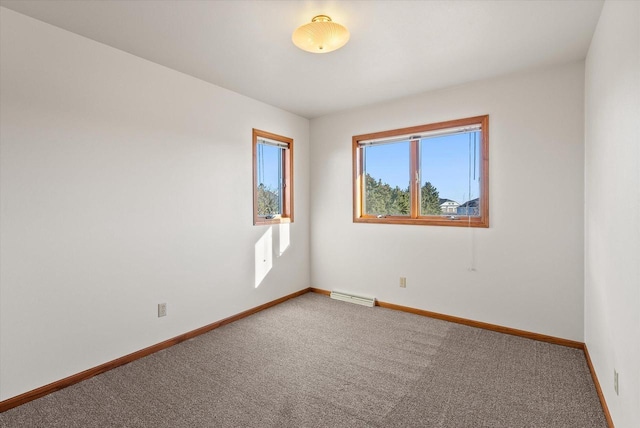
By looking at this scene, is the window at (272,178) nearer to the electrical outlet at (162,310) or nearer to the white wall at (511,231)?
the white wall at (511,231)

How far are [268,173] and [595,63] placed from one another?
3.25 metres

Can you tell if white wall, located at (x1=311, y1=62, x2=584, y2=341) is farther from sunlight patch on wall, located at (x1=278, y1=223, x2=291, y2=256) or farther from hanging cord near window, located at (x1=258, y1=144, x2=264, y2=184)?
hanging cord near window, located at (x1=258, y1=144, x2=264, y2=184)

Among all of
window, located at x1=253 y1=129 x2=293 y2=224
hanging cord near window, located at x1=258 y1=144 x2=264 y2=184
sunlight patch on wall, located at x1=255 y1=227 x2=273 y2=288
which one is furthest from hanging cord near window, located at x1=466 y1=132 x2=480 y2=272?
hanging cord near window, located at x1=258 y1=144 x2=264 y2=184

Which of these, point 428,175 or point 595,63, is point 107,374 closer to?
point 428,175

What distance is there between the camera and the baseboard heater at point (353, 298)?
13.2 ft

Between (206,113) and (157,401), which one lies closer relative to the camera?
(157,401)

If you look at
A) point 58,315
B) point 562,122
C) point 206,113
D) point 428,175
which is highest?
point 206,113

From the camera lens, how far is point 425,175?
3.70m

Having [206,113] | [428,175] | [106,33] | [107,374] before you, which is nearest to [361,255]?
[428,175]

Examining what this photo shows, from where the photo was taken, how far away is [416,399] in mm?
2086

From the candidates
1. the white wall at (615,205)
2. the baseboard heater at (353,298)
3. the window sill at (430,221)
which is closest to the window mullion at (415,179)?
the window sill at (430,221)

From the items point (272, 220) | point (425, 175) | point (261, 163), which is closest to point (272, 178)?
point (261, 163)

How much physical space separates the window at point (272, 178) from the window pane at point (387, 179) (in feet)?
3.40

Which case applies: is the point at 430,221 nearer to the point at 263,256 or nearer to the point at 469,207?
the point at 469,207
